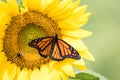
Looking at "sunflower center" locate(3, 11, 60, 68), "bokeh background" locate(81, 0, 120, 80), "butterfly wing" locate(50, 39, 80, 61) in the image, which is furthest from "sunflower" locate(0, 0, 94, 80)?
"bokeh background" locate(81, 0, 120, 80)

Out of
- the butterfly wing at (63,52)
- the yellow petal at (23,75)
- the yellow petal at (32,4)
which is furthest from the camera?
the yellow petal at (23,75)

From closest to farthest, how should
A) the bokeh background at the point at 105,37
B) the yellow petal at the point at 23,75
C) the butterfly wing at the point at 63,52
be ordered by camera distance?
1. the butterfly wing at the point at 63,52
2. the yellow petal at the point at 23,75
3. the bokeh background at the point at 105,37

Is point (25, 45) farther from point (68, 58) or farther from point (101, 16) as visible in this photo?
point (101, 16)

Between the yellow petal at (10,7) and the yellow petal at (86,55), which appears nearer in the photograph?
the yellow petal at (10,7)

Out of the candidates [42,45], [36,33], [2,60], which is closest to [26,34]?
[36,33]

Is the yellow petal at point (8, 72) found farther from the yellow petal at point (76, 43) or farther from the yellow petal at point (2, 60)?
the yellow petal at point (76, 43)

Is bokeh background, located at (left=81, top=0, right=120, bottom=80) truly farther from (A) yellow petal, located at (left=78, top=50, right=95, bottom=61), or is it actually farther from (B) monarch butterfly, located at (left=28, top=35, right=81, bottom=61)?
(B) monarch butterfly, located at (left=28, top=35, right=81, bottom=61)

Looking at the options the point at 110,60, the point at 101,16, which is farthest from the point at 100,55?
the point at 101,16

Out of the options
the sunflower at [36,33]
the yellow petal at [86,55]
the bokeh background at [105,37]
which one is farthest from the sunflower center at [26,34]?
the bokeh background at [105,37]

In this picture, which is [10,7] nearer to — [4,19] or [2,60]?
[4,19]
